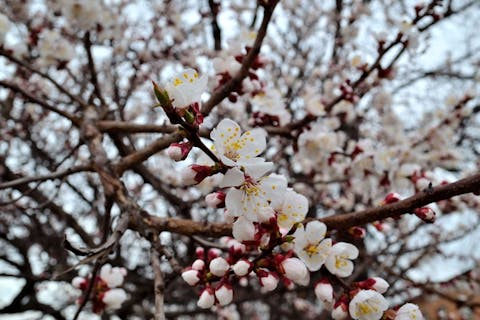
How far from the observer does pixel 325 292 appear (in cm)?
121

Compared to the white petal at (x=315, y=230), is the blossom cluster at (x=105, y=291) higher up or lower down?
higher up

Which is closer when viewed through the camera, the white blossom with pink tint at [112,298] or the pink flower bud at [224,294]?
the pink flower bud at [224,294]

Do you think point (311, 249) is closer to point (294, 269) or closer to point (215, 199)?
point (294, 269)

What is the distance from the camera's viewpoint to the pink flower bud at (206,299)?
3.82 ft

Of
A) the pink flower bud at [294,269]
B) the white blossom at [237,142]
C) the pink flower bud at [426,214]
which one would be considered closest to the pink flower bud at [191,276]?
the pink flower bud at [294,269]

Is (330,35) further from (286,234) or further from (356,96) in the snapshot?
(286,234)

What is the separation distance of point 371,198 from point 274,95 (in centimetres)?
244

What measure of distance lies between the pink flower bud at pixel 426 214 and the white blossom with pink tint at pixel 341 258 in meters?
0.21

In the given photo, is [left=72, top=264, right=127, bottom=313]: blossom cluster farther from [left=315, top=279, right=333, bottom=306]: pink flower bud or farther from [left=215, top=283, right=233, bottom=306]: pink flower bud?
[left=315, top=279, right=333, bottom=306]: pink flower bud

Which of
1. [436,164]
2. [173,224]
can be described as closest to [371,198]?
[436,164]

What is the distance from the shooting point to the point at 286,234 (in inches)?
47.0

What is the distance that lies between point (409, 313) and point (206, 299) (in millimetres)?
545

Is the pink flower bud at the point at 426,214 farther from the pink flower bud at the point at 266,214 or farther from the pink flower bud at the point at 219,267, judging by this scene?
the pink flower bud at the point at 219,267

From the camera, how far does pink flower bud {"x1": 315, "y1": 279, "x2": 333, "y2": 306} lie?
1.21 metres
